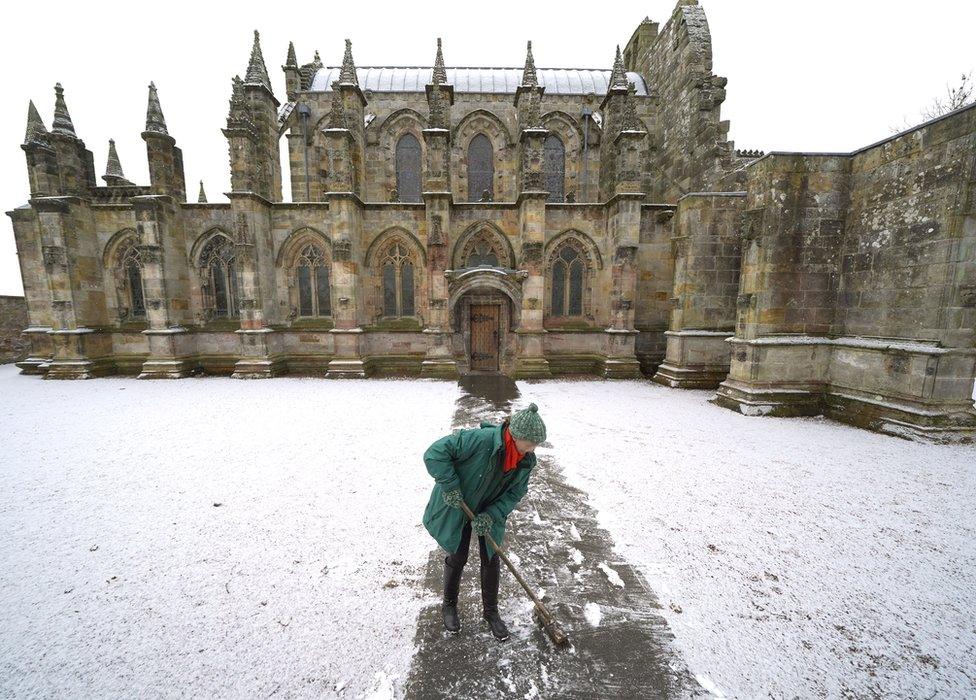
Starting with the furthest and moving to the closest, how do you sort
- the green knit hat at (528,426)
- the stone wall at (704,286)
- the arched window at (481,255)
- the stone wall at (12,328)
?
the stone wall at (12,328) → the arched window at (481,255) → the stone wall at (704,286) → the green knit hat at (528,426)

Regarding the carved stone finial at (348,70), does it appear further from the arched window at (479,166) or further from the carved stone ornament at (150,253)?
the carved stone ornament at (150,253)

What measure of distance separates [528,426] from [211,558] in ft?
10.8

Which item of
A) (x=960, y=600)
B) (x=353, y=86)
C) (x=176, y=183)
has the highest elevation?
(x=353, y=86)

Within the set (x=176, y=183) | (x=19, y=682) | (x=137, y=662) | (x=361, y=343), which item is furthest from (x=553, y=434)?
(x=176, y=183)

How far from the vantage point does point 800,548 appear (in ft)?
11.1

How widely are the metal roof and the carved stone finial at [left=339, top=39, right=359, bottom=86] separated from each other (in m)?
5.65

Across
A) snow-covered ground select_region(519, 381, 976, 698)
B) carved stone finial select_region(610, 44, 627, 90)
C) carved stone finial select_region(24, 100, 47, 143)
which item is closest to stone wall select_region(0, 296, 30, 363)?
carved stone finial select_region(24, 100, 47, 143)

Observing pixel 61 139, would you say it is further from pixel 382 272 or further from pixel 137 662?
pixel 137 662

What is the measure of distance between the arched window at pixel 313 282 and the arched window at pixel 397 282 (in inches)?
81.4

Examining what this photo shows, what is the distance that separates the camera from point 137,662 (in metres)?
2.29

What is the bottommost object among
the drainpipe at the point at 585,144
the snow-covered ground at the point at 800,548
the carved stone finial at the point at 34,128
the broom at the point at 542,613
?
the snow-covered ground at the point at 800,548

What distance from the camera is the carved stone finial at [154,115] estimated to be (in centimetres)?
1124

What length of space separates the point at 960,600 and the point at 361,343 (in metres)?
12.5

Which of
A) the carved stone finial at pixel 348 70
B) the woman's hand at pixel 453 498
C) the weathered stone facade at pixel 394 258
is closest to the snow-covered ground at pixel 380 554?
the woman's hand at pixel 453 498
